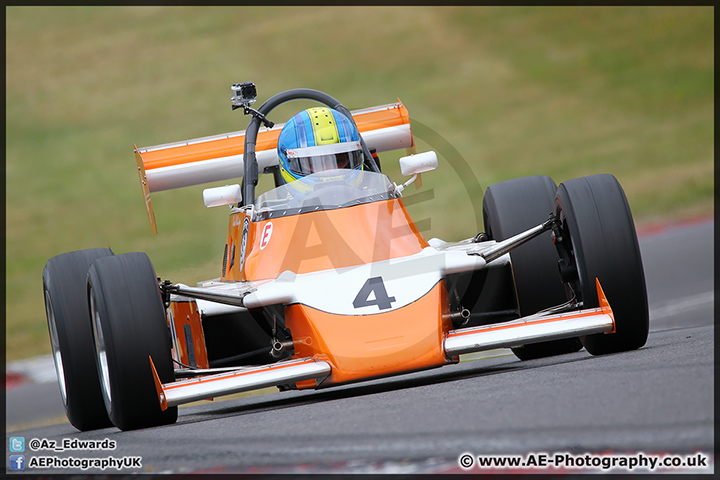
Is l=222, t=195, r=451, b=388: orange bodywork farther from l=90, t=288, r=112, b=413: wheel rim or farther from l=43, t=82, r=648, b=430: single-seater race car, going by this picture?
l=90, t=288, r=112, b=413: wheel rim

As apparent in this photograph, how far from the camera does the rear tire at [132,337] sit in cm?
532

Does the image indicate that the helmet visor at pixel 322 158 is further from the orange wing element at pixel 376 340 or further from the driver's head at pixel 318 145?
the orange wing element at pixel 376 340

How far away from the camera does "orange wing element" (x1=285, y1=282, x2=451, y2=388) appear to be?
17.1 ft

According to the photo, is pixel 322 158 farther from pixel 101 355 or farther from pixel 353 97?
→ pixel 353 97

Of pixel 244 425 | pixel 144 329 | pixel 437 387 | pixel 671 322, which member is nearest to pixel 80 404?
pixel 144 329

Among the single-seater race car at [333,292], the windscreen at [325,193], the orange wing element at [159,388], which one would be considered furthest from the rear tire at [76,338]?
Result: the windscreen at [325,193]

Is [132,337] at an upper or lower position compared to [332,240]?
lower

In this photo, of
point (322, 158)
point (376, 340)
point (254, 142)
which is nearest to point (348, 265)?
point (376, 340)

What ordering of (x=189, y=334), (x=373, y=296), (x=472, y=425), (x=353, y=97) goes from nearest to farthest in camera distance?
(x=472, y=425), (x=373, y=296), (x=189, y=334), (x=353, y=97)

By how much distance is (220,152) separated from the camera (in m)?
8.21

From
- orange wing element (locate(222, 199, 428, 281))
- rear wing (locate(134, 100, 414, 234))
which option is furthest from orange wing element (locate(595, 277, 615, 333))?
rear wing (locate(134, 100, 414, 234))

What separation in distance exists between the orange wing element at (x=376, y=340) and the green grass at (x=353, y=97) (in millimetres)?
11838

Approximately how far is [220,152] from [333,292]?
3.01 meters

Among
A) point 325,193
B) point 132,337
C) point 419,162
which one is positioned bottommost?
point 132,337
